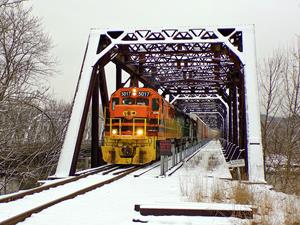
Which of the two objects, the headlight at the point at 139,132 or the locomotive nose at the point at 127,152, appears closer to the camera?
the locomotive nose at the point at 127,152

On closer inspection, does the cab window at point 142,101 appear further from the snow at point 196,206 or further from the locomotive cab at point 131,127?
the snow at point 196,206

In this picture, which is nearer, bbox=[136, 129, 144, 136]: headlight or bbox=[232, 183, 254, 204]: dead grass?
bbox=[232, 183, 254, 204]: dead grass

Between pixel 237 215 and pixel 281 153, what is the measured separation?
19.0 meters

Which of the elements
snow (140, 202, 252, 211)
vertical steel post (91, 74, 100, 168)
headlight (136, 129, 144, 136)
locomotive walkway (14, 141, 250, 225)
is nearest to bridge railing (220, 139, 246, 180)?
locomotive walkway (14, 141, 250, 225)

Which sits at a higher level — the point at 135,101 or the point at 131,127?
the point at 135,101

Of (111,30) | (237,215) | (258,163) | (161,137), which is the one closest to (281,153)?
(161,137)

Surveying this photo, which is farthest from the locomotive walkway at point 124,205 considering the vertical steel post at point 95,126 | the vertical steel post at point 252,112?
the vertical steel post at point 95,126

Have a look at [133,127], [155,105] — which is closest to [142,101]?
[155,105]

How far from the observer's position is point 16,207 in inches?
284

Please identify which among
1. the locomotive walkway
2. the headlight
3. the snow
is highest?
the headlight

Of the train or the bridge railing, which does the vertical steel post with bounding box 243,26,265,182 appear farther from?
the train

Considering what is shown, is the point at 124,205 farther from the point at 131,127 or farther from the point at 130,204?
the point at 131,127

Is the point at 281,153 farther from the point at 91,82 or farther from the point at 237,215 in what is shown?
the point at 237,215

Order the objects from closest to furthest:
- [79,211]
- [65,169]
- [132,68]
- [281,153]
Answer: [79,211], [65,169], [132,68], [281,153]
